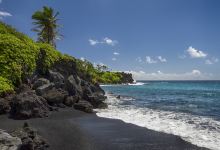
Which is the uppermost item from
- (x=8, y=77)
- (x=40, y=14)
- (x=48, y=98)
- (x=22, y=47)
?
(x=40, y=14)

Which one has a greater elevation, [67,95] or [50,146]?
[67,95]

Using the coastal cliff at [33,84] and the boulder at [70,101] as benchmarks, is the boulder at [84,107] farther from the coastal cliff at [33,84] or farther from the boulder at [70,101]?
the boulder at [70,101]

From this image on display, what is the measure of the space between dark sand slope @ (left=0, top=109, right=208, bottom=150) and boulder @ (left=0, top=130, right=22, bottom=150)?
7.00 ft

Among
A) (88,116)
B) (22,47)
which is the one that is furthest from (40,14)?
(88,116)

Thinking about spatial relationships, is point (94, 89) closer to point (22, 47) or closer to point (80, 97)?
point (80, 97)

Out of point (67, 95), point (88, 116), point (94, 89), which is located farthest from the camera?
point (94, 89)

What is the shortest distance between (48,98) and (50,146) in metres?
11.9

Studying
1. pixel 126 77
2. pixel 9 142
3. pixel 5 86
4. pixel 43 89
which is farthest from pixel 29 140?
pixel 126 77

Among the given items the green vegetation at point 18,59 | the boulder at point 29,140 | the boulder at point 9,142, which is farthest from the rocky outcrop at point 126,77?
the boulder at point 9,142

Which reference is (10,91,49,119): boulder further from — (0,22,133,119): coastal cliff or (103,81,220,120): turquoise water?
(103,81,220,120): turquoise water

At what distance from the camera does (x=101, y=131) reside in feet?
54.4

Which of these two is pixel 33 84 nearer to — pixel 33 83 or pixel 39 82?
pixel 33 83

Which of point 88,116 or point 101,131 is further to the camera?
point 88,116

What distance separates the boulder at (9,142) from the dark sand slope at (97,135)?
84.0 inches
